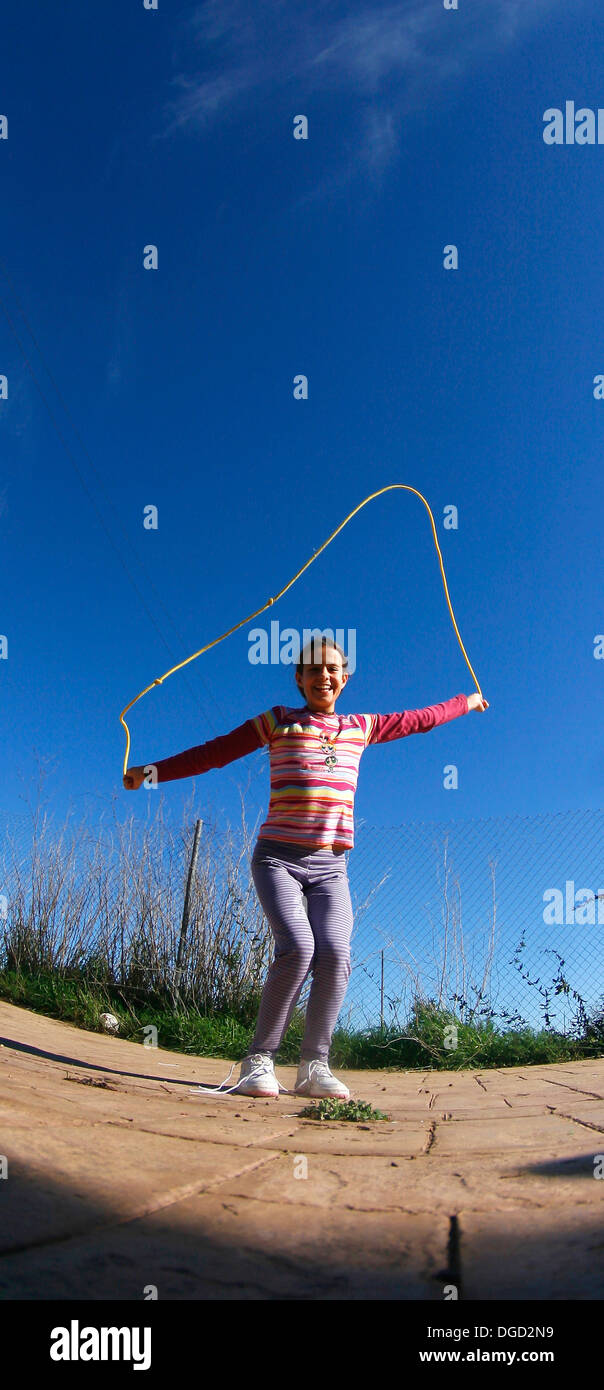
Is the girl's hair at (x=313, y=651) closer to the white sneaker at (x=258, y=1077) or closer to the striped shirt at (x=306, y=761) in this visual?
the striped shirt at (x=306, y=761)

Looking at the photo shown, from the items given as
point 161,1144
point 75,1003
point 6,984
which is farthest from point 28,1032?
point 161,1144

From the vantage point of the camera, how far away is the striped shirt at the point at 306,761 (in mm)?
2844

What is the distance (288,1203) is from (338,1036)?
4.21 meters

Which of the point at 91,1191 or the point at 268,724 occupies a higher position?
the point at 268,724

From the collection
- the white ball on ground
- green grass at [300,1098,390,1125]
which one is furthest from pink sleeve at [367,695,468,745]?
the white ball on ground

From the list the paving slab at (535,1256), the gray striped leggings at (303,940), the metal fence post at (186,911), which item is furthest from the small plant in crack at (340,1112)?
the metal fence post at (186,911)

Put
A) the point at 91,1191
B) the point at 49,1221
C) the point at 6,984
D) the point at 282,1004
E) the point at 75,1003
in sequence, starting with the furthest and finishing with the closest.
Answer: the point at 6,984 → the point at 75,1003 → the point at 282,1004 → the point at 91,1191 → the point at 49,1221

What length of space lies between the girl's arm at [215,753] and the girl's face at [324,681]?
18 cm

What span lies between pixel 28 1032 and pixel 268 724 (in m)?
2.32

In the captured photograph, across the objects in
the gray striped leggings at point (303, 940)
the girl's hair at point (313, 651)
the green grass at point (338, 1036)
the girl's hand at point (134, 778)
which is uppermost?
the girl's hair at point (313, 651)

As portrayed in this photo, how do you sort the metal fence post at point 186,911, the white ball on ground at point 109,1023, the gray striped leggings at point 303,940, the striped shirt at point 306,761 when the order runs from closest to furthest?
the gray striped leggings at point 303,940
the striped shirt at point 306,761
the white ball on ground at point 109,1023
the metal fence post at point 186,911

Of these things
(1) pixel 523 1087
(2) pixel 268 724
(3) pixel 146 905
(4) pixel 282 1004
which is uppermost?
(2) pixel 268 724
